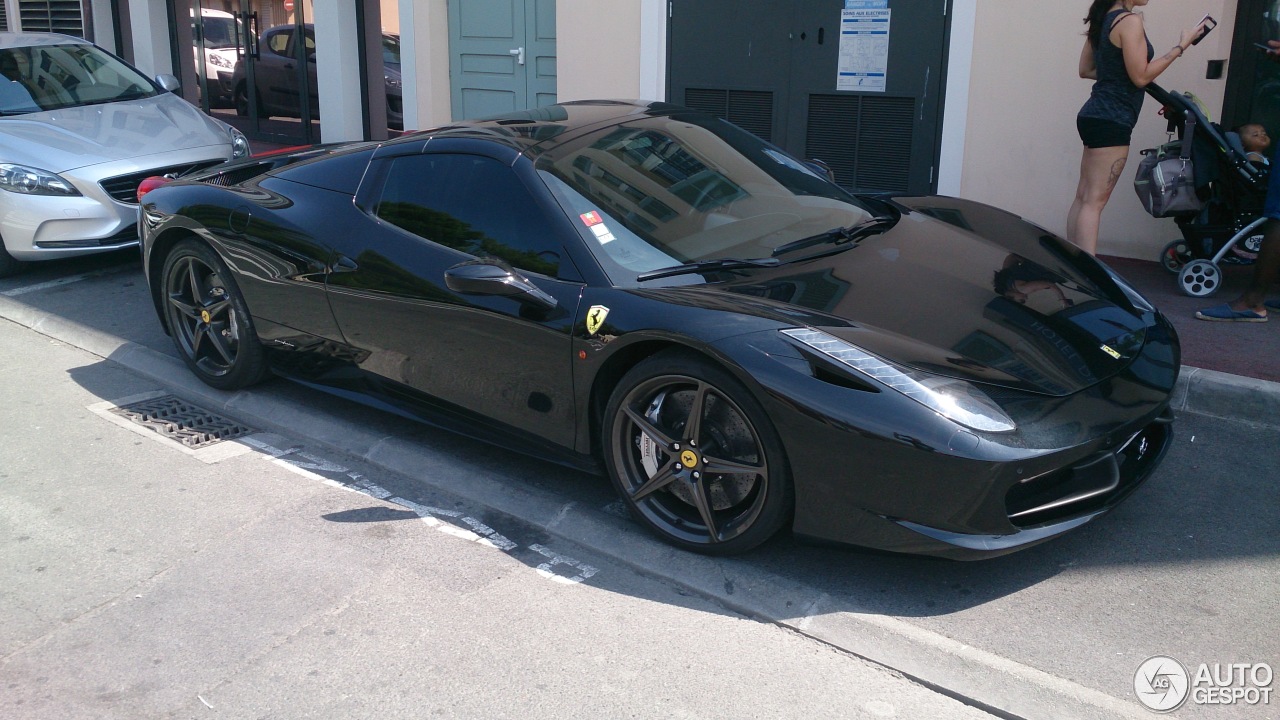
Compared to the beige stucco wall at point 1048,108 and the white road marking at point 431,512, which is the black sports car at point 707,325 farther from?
the beige stucco wall at point 1048,108

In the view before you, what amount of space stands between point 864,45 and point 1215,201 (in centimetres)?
300

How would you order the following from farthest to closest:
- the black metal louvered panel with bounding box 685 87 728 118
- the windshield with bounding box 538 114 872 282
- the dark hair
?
the black metal louvered panel with bounding box 685 87 728 118 → the dark hair → the windshield with bounding box 538 114 872 282

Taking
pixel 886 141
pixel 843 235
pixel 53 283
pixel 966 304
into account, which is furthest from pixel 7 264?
pixel 966 304

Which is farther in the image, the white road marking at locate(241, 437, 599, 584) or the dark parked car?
the dark parked car

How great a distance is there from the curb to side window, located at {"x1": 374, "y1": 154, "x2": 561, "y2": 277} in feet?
3.17

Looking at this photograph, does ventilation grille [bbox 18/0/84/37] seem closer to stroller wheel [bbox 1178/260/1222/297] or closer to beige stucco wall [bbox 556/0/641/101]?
beige stucco wall [bbox 556/0/641/101]

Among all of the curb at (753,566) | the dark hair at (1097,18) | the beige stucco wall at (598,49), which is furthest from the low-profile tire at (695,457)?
the beige stucco wall at (598,49)

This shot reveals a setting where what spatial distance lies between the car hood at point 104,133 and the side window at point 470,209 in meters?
3.96

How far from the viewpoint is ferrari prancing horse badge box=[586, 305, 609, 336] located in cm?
382

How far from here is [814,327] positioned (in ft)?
11.6

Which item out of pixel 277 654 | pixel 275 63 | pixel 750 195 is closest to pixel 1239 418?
pixel 750 195

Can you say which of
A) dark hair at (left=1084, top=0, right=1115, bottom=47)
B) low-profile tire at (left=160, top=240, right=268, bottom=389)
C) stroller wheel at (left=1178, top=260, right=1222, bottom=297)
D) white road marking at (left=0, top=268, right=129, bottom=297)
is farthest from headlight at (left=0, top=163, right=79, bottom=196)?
stroller wheel at (left=1178, top=260, right=1222, bottom=297)

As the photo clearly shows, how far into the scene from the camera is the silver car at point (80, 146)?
7.33 metres

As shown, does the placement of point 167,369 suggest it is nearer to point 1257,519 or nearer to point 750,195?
point 750,195
